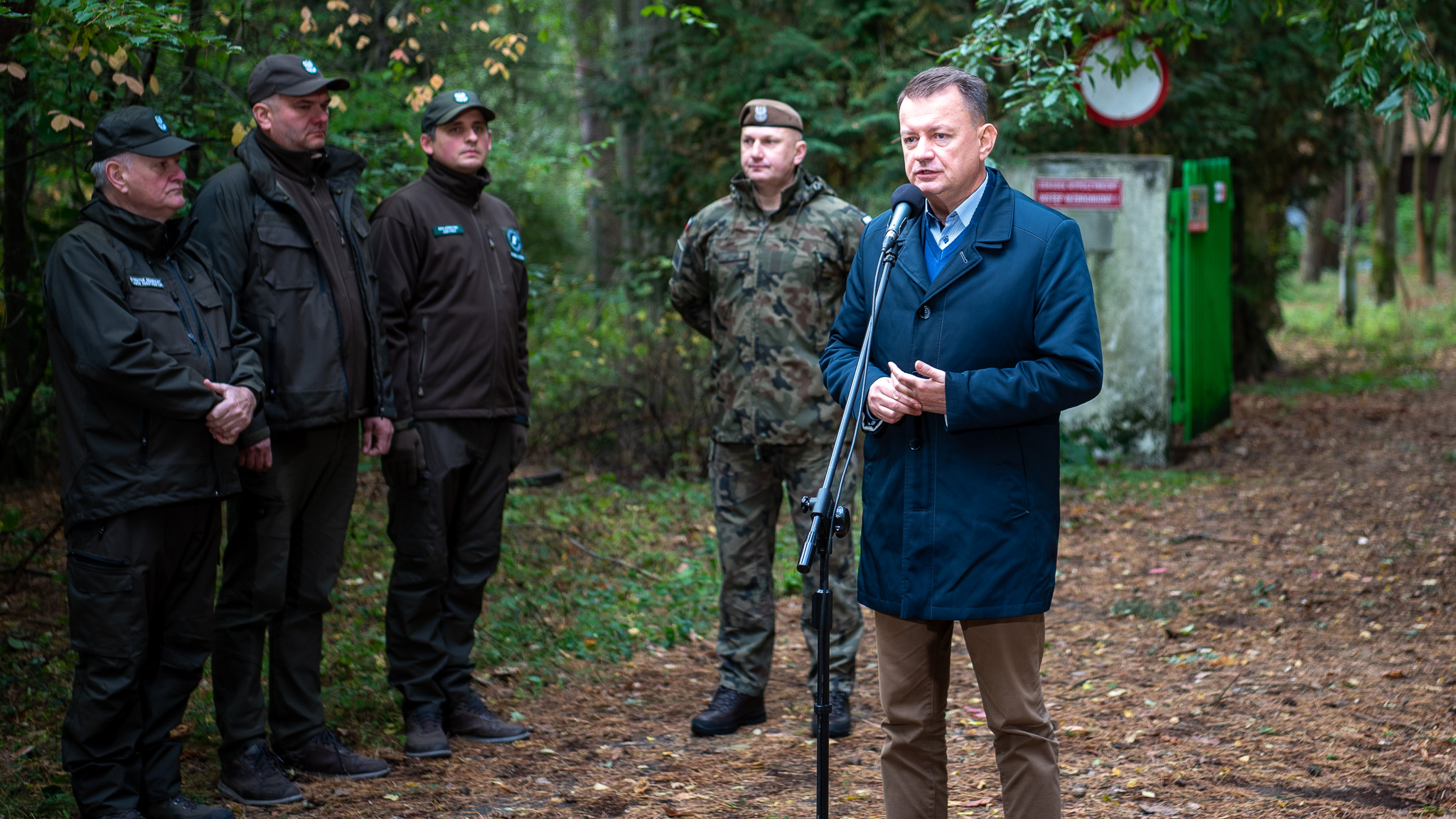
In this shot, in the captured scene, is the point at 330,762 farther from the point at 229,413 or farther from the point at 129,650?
the point at 229,413

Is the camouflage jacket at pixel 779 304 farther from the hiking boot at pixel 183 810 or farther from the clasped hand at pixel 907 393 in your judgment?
the hiking boot at pixel 183 810

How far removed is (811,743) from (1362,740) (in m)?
2.06

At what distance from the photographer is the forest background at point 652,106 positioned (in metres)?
5.38

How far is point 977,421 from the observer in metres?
3.00

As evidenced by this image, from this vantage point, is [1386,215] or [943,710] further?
[1386,215]

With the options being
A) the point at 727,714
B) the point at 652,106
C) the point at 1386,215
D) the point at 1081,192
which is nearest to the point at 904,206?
the point at 727,714

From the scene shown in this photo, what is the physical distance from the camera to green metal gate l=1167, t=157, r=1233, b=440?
966cm

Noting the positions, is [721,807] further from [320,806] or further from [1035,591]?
[1035,591]

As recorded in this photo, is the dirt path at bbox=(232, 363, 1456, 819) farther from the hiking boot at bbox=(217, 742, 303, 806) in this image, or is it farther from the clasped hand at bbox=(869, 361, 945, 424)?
the clasped hand at bbox=(869, 361, 945, 424)

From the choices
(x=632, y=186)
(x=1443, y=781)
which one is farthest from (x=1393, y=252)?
(x=1443, y=781)

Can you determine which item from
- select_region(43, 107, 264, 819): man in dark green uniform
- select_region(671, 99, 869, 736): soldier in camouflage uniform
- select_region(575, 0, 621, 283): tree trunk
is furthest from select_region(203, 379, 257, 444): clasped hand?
select_region(575, 0, 621, 283): tree trunk

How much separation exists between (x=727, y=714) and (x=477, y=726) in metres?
1.01

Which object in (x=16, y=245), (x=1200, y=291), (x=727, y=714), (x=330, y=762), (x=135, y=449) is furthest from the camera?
(x=1200, y=291)

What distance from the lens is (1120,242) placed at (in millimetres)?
9531
